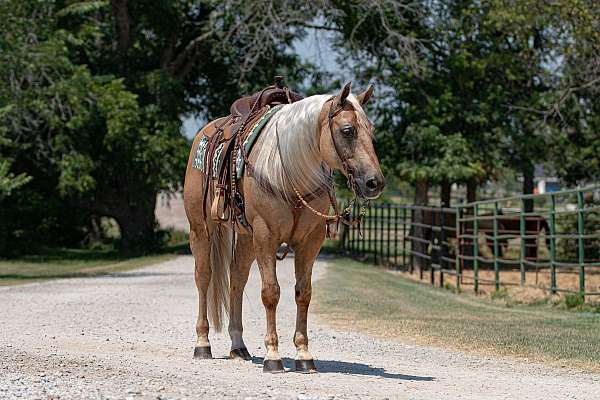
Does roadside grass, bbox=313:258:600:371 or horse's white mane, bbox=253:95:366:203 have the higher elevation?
horse's white mane, bbox=253:95:366:203

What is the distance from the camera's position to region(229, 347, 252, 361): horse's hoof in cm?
955

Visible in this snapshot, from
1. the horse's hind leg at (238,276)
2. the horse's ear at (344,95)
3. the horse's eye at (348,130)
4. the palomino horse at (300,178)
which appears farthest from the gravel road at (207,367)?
the horse's ear at (344,95)

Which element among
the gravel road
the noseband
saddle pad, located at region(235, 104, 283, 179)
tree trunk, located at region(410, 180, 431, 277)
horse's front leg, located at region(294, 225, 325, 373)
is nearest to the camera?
the gravel road

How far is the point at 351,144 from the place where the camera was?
807cm

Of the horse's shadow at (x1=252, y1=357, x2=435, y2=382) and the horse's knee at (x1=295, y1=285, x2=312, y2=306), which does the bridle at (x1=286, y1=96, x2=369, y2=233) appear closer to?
the horse's knee at (x1=295, y1=285, x2=312, y2=306)

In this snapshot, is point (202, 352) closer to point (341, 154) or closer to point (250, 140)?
point (250, 140)

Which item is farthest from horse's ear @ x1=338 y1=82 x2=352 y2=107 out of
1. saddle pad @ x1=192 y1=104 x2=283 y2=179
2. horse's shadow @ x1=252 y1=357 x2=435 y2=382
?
horse's shadow @ x1=252 y1=357 x2=435 y2=382

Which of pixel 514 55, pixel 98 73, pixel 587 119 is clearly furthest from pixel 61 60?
pixel 587 119

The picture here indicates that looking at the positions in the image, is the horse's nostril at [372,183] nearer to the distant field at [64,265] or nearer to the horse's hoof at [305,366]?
the horse's hoof at [305,366]

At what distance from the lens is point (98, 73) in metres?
33.7

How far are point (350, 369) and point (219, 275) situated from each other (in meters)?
1.77

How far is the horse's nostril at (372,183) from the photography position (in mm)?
7863

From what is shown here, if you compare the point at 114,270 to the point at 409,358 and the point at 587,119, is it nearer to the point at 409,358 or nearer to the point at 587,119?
the point at 587,119

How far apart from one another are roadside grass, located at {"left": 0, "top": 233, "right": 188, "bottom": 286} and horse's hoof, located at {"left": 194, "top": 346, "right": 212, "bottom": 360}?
12.3 meters
